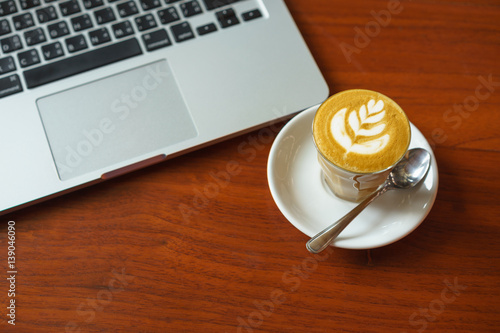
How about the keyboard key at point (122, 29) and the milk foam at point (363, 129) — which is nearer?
the milk foam at point (363, 129)

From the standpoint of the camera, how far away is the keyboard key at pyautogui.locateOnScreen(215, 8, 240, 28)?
56 cm

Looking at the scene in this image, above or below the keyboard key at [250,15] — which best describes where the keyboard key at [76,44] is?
above

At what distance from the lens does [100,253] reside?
1.59ft

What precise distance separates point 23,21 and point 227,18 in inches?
9.6

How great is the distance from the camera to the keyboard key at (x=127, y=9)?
0.55 meters

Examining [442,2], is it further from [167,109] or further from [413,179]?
[167,109]

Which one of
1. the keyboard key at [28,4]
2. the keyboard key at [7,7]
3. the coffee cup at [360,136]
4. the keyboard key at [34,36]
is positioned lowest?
the coffee cup at [360,136]

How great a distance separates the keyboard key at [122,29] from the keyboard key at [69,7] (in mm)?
51

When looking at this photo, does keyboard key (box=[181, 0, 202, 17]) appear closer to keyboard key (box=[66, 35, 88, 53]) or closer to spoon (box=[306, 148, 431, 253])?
keyboard key (box=[66, 35, 88, 53])

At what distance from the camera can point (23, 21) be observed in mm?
538

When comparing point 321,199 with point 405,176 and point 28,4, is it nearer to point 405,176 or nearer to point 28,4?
point 405,176

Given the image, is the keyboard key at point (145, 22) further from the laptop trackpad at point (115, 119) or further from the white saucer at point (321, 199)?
the white saucer at point (321, 199)

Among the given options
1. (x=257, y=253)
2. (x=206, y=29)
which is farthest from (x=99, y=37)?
(x=257, y=253)

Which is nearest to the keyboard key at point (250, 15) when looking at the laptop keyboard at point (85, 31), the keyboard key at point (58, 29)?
the laptop keyboard at point (85, 31)
